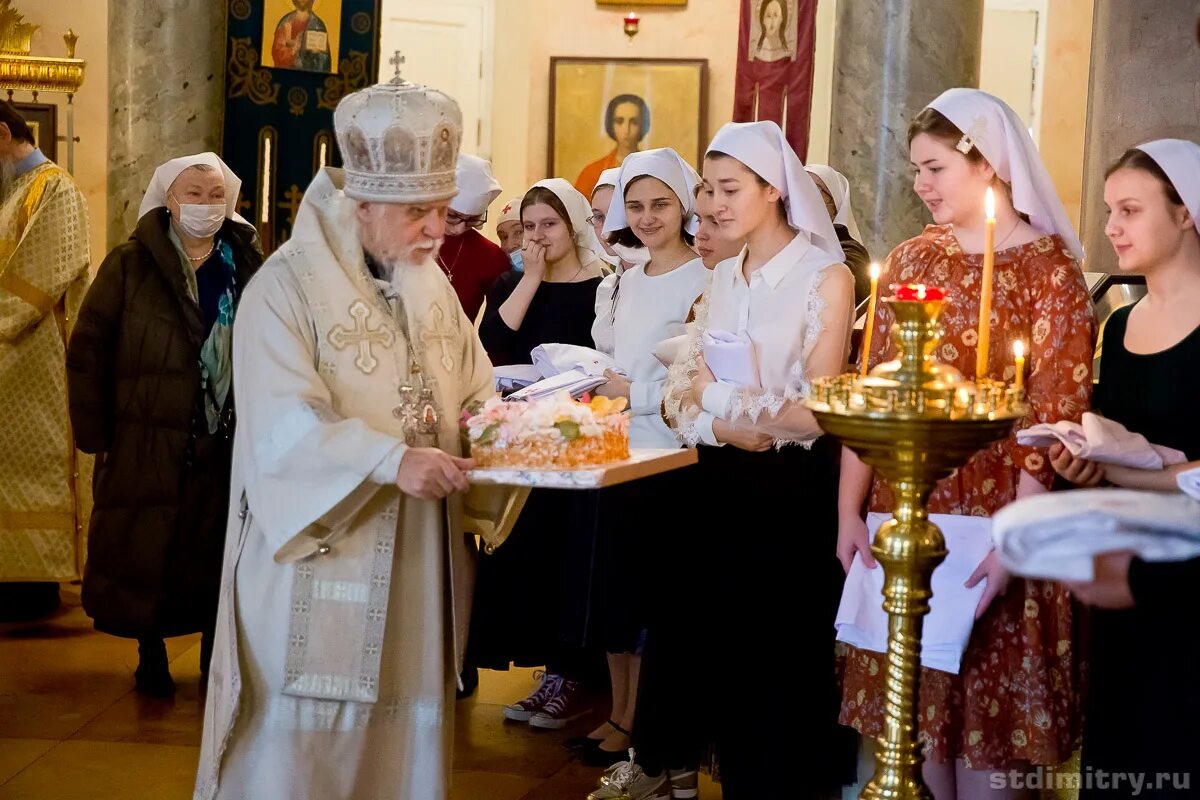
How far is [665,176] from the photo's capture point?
4711 millimetres

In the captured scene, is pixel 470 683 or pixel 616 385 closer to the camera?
pixel 616 385

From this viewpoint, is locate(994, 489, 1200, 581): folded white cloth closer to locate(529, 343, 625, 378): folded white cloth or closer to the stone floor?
locate(529, 343, 625, 378): folded white cloth

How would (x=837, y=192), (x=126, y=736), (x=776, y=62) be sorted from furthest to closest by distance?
(x=776, y=62)
(x=837, y=192)
(x=126, y=736)

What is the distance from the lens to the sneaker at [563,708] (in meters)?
5.02

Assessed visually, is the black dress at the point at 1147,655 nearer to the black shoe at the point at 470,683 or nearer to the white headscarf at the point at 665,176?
the white headscarf at the point at 665,176

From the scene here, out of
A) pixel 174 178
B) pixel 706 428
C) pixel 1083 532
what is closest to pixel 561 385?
pixel 706 428

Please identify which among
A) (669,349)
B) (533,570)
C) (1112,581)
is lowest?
(533,570)

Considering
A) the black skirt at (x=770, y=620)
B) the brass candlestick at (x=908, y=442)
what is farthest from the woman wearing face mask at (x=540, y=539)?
the brass candlestick at (x=908, y=442)

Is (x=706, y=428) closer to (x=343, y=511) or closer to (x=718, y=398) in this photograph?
(x=718, y=398)

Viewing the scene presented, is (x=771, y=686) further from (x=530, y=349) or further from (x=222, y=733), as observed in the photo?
(x=530, y=349)

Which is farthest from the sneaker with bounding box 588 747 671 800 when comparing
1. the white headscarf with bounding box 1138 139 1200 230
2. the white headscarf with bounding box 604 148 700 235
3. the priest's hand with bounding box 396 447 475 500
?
the white headscarf with bounding box 1138 139 1200 230

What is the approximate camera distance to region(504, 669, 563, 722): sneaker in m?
5.11

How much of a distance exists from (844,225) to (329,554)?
2.33m

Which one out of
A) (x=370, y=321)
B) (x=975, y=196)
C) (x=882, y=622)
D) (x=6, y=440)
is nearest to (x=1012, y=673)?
(x=882, y=622)
